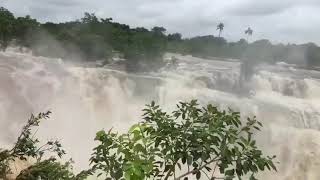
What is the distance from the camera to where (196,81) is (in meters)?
20.9

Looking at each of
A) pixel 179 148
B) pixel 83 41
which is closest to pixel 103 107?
pixel 83 41

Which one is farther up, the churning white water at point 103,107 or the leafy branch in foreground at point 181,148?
the leafy branch in foreground at point 181,148

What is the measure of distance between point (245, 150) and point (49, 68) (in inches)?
576

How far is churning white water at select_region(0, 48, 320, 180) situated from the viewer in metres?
14.4

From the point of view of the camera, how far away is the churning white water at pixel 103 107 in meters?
14.4

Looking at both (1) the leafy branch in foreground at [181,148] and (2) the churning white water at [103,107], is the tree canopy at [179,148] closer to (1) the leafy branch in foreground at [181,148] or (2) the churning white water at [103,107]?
(1) the leafy branch in foreground at [181,148]

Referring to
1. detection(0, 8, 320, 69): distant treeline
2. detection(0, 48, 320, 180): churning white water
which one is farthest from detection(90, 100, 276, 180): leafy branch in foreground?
detection(0, 8, 320, 69): distant treeline

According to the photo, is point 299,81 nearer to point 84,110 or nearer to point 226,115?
point 84,110

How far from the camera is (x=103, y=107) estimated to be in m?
16.9

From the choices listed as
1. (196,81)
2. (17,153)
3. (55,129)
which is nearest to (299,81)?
(196,81)

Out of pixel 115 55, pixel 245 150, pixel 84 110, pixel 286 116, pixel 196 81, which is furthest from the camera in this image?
pixel 115 55

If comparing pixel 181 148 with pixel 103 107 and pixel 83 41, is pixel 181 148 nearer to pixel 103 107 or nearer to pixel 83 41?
pixel 103 107

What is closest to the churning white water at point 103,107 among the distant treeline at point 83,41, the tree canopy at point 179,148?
the distant treeline at point 83,41

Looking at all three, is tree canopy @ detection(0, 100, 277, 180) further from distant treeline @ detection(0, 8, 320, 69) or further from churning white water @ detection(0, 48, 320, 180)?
distant treeline @ detection(0, 8, 320, 69)
